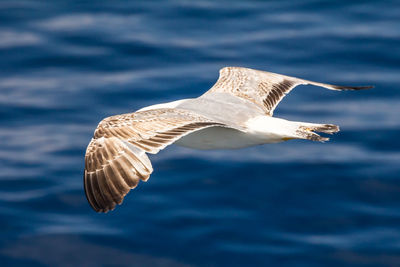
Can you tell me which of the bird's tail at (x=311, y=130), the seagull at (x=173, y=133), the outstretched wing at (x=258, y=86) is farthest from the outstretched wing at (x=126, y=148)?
the outstretched wing at (x=258, y=86)

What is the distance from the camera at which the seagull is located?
7.96 meters

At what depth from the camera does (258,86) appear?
1098 centimetres

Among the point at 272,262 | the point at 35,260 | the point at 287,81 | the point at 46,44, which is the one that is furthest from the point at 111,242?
the point at 46,44

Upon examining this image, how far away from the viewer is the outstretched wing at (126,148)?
25.9 ft

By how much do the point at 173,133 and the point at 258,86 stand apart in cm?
308

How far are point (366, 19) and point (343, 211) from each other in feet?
20.8

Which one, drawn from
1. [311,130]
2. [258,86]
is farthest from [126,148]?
[258,86]

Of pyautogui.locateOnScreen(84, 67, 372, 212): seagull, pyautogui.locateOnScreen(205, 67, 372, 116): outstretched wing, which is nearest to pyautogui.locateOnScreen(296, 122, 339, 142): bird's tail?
pyautogui.locateOnScreen(84, 67, 372, 212): seagull

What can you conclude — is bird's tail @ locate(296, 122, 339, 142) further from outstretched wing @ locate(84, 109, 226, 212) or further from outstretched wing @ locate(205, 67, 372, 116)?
outstretched wing @ locate(205, 67, 372, 116)

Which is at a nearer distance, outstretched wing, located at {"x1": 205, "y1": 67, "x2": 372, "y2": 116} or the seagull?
the seagull

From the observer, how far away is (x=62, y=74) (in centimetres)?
1628

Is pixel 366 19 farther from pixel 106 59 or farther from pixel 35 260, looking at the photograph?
pixel 35 260

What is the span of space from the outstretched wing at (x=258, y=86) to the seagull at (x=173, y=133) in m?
0.03

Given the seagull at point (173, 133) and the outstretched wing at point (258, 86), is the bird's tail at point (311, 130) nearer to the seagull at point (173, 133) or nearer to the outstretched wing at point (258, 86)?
the seagull at point (173, 133)
